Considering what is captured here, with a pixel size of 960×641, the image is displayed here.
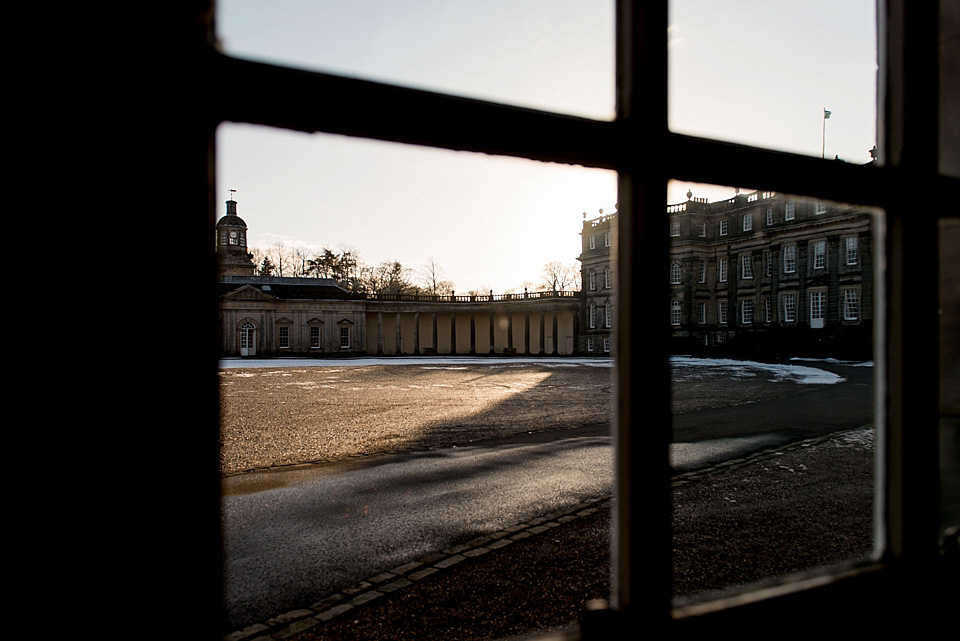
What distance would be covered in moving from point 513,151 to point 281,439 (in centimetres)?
1101

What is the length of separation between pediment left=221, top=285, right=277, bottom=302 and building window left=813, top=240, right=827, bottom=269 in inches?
2033

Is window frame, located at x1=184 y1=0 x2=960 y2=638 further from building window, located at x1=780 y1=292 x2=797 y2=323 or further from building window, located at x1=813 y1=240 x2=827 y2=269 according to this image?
building window, located at x1=780 y1=292 x2=797 y2=323

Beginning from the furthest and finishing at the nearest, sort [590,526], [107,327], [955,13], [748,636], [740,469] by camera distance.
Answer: [740,469]
[590,526]
[955,13]
[748,636]
[107,327]

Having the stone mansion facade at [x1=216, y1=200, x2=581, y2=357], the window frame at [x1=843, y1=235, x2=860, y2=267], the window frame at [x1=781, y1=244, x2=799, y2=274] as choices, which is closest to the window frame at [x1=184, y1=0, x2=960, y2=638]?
the window frame at [x1=843, y1=235, x2=860, y2=267]

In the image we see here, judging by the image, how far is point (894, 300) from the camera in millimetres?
1306

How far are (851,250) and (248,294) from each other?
55.8m

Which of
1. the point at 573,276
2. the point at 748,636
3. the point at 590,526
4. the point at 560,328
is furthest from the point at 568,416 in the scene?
the point at 573,276

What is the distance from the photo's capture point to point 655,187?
1.01 metres

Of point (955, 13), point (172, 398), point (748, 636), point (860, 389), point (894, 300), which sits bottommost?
point (860, 389)

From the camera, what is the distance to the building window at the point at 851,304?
49.7 meters

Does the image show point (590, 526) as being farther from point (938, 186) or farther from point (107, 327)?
point (107, 327)

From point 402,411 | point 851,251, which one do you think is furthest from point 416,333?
point 402,411

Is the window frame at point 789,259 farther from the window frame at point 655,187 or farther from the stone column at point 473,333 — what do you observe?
the window frame at point 655,187

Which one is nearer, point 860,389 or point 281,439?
point 281,439
